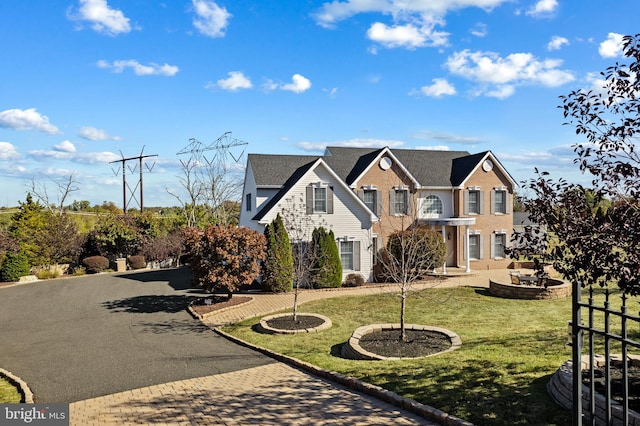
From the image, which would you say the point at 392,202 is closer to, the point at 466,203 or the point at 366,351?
the point at 466,203

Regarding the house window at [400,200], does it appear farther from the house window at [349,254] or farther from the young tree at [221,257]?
the young tree at [221,257]

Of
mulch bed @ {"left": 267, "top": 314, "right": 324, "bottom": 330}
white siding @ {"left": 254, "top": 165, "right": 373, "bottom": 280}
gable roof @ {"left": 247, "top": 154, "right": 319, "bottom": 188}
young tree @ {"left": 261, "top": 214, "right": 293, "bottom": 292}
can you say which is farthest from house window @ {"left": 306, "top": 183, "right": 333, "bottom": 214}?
mulch bed @ {"left": 267, "top": 314, "right": 324, "bottom": 330}

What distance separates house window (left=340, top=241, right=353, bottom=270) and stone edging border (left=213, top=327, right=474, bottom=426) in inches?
534

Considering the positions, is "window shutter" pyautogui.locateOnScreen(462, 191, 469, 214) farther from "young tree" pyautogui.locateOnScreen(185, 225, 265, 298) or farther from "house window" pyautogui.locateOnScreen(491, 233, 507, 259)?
"young tree" pyautogui.locateOnScreen(185, 225, 265, 298)

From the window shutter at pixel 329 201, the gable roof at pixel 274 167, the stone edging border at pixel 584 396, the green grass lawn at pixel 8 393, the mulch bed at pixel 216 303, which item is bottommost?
the green grass lawn at pixel 8 393

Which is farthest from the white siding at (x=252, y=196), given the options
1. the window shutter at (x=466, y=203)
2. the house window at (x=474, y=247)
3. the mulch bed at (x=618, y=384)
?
the mulch bed at (x=618, y=384)

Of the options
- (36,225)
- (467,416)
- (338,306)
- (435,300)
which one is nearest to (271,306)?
(338,306)

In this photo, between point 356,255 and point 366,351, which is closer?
point 366,351

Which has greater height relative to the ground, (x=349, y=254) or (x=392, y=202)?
(x=392, y=202)

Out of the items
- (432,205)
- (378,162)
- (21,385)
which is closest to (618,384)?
(21,385)

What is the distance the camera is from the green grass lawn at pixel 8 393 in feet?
33.1

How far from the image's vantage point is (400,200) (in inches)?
1182

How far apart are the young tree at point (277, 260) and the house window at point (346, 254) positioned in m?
3.74

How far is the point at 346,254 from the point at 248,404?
18.0m
